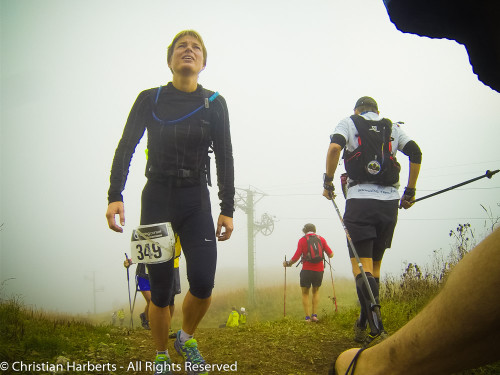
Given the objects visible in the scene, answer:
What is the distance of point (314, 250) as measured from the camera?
731cm

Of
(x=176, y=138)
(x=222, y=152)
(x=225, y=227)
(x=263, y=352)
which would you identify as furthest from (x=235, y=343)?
(x=176, y=138)

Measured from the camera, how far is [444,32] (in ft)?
2.98

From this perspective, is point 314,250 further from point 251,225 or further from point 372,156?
point 251,225

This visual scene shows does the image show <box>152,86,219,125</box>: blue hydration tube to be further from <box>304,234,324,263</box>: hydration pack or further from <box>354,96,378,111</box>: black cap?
<box>304,234,324,263</box>: hydration pack

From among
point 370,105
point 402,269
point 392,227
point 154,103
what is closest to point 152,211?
point 154,103

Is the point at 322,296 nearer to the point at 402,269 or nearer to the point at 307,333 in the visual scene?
the point at 402,269

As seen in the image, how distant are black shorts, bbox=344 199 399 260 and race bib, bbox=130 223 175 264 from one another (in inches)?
68.1

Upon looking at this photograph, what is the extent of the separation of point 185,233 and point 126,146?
2.99 feet

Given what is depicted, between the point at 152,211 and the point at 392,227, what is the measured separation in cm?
233

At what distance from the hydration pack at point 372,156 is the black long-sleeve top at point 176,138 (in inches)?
51.9

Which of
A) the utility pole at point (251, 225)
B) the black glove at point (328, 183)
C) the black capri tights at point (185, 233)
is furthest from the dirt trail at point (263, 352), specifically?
the utility pole at point (251, 225)

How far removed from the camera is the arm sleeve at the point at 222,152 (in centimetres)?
265

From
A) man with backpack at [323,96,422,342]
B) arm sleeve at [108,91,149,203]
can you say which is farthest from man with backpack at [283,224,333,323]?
arm sleeve at [108,91,149,203]

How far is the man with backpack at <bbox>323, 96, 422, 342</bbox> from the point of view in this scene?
289 centimetres
